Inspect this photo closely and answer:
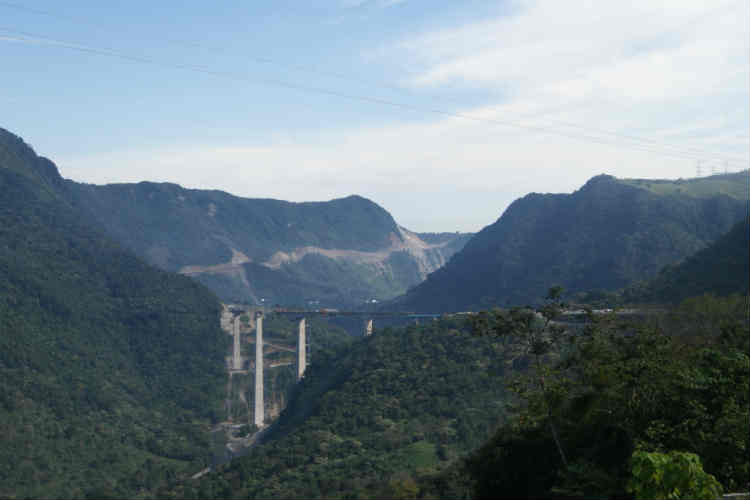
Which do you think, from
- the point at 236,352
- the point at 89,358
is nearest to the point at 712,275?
the point at 89,358

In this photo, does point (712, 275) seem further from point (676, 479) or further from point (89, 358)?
point (89, 358)

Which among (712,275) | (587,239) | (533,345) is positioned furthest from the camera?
(587,239)

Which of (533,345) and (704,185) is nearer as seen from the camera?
(533,345)

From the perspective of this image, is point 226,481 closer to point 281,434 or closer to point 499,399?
point 281,434

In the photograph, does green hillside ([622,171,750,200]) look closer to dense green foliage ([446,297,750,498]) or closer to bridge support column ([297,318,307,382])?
bridge support column ([297,318,307,382])

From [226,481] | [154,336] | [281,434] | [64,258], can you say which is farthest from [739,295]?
[64,258]

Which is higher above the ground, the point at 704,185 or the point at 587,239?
the point at 704,185

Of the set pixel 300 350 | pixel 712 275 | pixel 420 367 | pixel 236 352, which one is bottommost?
pixel 236 352

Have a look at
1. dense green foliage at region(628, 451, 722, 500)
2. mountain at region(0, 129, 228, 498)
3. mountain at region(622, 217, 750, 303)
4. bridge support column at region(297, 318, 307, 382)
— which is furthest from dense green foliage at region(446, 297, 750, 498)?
bridge support column at region(297, 318, 307, 382)
